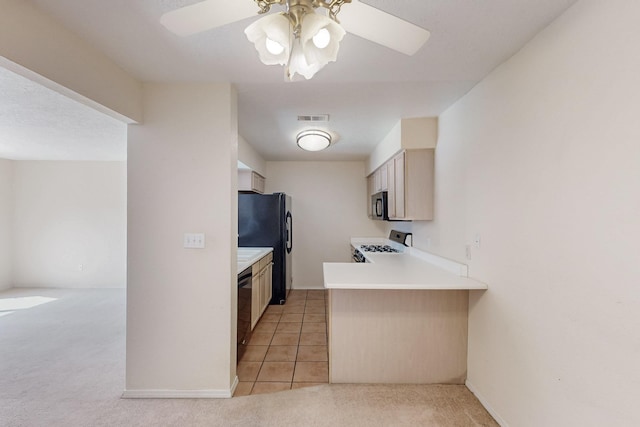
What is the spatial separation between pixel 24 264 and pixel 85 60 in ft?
18.9

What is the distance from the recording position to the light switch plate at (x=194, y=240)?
2.16 metres

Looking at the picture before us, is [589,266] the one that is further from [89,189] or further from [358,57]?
[89,189]

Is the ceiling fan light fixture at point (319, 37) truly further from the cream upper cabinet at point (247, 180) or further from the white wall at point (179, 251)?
the cream upper cabinet at point (247, 180)

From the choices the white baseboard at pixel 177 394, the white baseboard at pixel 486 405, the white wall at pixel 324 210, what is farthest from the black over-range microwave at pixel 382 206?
the white baseboard at pixel 177 394

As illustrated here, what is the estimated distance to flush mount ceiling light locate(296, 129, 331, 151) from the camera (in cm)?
344

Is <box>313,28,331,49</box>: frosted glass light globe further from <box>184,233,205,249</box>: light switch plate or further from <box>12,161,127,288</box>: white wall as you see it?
<box>12,161,127,288</box>: white wall

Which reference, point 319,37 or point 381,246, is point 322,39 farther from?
point 381,246

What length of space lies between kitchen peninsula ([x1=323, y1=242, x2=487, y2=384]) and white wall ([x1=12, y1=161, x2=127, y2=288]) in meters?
4.81

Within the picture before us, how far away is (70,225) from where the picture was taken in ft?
17.5

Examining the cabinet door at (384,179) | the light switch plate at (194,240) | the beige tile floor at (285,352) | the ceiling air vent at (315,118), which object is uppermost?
the ceiling air vent at (315,118)

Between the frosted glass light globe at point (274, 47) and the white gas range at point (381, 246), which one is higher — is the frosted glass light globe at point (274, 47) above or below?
above

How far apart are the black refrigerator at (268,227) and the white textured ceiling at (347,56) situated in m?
1.65

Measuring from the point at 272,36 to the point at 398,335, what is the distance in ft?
7.34

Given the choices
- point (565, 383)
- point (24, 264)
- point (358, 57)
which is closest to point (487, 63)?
point (358, 57)
